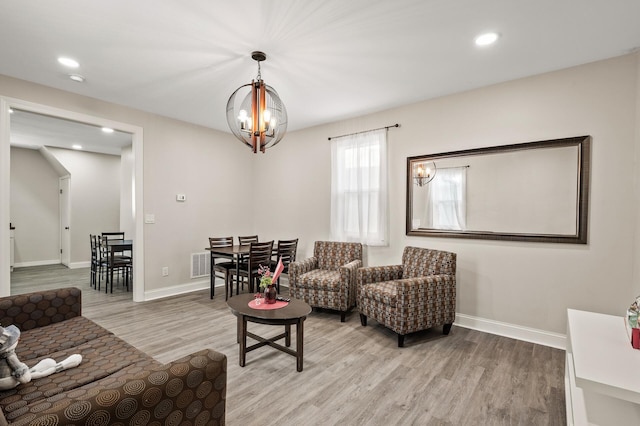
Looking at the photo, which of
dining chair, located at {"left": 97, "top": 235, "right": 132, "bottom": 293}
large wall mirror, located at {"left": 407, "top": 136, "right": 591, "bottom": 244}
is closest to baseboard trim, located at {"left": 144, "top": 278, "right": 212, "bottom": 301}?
dining chair, located at {"left": 97, "top": 235, "right": 132, "bottom": 293}

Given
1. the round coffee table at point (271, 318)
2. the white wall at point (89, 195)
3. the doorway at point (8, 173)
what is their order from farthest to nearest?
the white wall at point (89, 195) → the doorway at point (8, 173) → the round coffee table at point (271, 318)

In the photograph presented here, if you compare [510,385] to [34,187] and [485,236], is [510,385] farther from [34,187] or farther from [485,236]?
[34,187]

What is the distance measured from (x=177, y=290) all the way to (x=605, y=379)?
4.93 m

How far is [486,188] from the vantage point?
343 centimetres

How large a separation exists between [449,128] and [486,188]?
84 cm

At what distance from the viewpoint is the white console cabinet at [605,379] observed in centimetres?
128

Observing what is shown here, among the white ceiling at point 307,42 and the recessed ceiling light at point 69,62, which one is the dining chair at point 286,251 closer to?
the white ceiling at point 307,42

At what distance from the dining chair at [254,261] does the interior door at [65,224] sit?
5225 mm

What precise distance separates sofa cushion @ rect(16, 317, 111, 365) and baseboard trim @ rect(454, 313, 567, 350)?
349cm

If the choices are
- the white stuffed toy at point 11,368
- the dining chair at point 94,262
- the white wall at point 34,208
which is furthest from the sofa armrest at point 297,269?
the white wall at point 34,208

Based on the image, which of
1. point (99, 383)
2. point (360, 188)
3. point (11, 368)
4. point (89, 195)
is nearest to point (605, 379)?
point (99, 383)

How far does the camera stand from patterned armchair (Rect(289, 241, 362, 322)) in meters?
3.66

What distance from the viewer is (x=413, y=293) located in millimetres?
2967

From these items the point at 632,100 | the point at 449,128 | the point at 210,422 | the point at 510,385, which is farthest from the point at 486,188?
the point at 210,422
